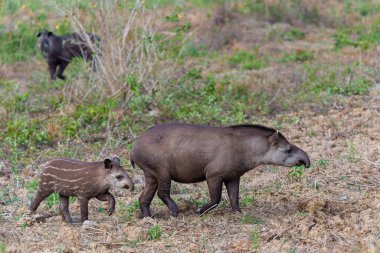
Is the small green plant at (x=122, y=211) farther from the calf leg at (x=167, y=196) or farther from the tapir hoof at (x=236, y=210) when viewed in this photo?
the tapir hoof at (x=236, y=210)

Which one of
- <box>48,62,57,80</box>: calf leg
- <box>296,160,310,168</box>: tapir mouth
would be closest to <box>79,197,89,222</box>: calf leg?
<box>296,160,310,168</box>: tapir mouth

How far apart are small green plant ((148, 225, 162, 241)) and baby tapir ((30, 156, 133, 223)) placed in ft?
2.34

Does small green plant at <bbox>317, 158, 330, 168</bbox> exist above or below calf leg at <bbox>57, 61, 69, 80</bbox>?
above

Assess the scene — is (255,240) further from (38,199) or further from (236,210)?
(38,199)

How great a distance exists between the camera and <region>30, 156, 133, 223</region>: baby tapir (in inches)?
344

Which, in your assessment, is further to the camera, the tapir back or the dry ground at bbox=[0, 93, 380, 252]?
the tapir back

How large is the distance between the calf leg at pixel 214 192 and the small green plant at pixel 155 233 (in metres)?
0.89

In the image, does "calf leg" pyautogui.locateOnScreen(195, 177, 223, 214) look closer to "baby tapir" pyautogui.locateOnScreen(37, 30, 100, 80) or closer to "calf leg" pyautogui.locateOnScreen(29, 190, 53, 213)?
"calf leg" pyautogui.locateOnScreen(29, 190, 53, 213)

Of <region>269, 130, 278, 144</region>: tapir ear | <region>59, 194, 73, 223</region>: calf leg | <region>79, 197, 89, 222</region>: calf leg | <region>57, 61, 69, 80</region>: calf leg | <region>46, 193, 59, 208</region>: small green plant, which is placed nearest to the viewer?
<region>79, 197, 89, 222</region>: calf leg

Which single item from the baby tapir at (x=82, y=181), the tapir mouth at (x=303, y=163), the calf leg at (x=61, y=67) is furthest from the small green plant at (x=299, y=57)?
the baby tapir at (x=82, y=181)

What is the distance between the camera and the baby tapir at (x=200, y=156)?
29.1ft

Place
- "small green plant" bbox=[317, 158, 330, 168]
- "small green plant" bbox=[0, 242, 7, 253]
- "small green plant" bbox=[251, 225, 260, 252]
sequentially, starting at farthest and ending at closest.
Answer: "small green plant" bbox=[317, 158, 330, 168], "small green plant" bbox=[251, 225, 260, 252], "small green plant" bbox=[0, 242, 7, 253]

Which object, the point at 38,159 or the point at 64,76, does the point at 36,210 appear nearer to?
the point at 38,159

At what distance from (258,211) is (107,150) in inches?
137
